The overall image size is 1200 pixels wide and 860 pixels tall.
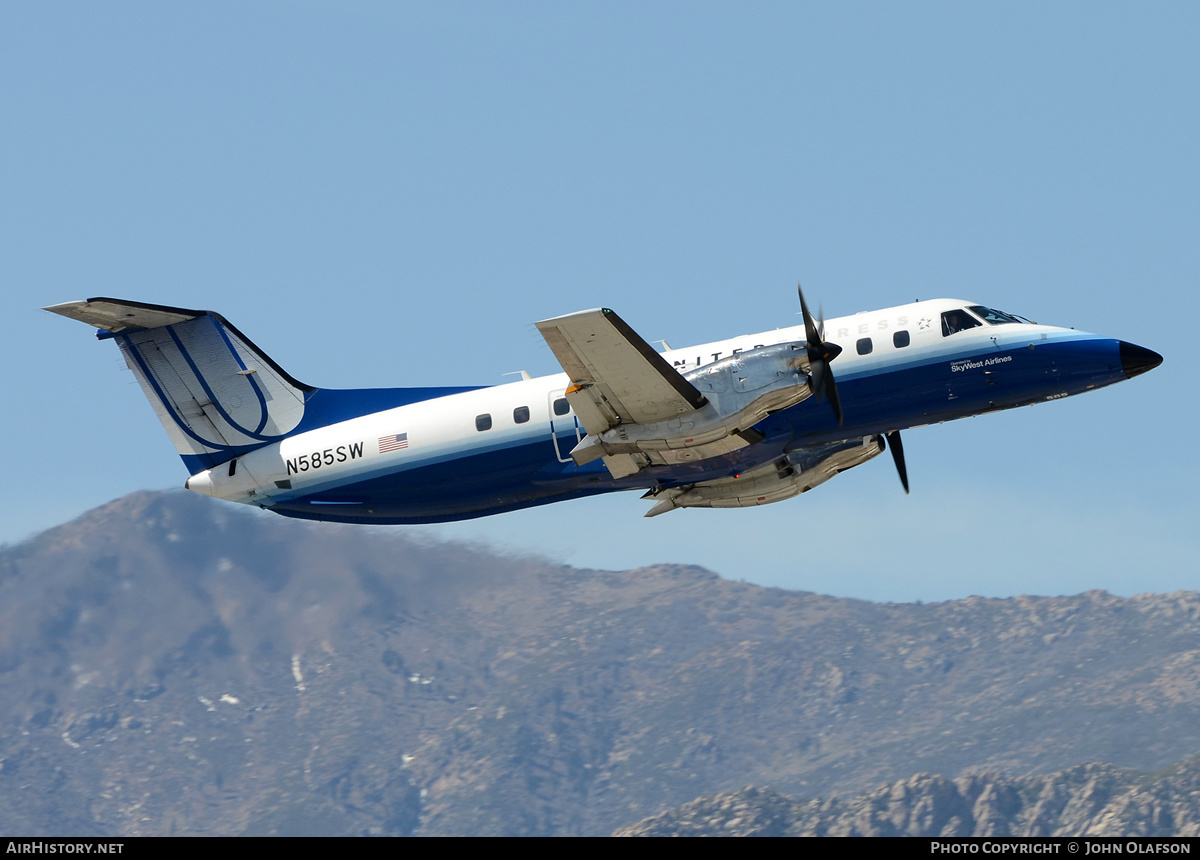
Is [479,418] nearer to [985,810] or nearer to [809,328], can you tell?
[809,328]

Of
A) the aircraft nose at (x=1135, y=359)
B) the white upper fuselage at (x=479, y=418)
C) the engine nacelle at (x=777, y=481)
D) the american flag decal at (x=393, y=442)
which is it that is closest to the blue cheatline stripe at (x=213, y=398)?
the white upper fuselage at (x=479, y=418)

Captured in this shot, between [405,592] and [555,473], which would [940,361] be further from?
[405,592]

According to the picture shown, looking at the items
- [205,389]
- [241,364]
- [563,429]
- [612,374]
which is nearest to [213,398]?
[205,389]

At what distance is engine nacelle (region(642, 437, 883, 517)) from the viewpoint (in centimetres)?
3189

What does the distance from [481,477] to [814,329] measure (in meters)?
7.41

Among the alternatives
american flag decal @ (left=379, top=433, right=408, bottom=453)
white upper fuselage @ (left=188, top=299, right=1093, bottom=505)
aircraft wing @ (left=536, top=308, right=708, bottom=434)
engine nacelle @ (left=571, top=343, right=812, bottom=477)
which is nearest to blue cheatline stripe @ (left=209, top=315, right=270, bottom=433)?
white upper fuselage @ (left=188, top=299, right=1093, bottom=505)

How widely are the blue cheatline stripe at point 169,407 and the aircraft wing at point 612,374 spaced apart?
27.9ft

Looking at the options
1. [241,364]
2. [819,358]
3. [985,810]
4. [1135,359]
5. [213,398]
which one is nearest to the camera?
[819,358]

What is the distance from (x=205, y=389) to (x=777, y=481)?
12.3 m

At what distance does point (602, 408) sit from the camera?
28.0 metres

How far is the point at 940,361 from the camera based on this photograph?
28.8 meters

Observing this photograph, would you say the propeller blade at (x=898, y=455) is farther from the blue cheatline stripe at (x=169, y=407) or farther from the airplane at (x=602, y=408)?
the blue cheatline stripe at (x=169, y=407)

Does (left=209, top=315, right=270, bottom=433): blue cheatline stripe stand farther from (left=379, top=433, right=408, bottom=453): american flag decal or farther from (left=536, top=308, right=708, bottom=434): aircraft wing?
(left=536, top=308, right=708, bottom=434): aircraft wing
